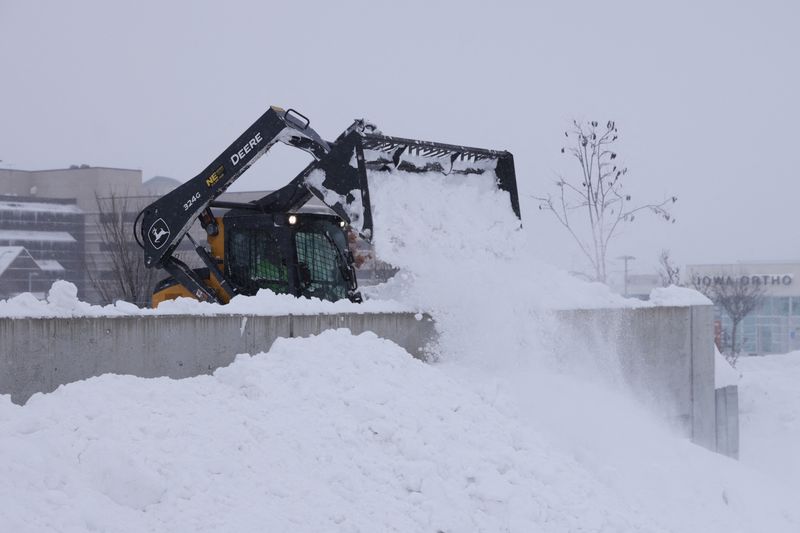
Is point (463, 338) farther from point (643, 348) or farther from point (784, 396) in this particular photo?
point (784, 396)

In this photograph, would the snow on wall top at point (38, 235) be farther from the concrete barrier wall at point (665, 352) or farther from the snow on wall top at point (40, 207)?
the concrete barrier wall at point (665, 352)

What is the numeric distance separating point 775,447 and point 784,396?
148 cm

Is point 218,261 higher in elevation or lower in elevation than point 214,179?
lower

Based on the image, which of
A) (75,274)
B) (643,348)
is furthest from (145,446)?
(75,274)

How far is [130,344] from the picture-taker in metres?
8.71

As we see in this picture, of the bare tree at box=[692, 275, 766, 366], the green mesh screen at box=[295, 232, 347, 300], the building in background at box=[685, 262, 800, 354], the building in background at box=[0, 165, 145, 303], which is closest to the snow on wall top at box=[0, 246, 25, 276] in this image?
the building in background at box=[0, 165, 145, 303]

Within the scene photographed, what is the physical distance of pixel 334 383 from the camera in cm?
855

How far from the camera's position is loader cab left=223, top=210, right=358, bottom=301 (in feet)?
41.1

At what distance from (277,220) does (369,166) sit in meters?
1.44

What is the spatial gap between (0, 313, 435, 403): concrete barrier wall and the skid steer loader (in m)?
2.39

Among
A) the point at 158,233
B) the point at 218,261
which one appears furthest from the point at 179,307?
the point at 158,233

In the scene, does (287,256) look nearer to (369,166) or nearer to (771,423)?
(369,166)

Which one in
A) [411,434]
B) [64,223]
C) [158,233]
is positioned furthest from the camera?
[64,223]

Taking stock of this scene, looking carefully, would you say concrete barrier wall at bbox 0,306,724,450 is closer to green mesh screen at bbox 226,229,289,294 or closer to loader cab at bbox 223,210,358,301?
loader cab at bbox 223,210,358,301
